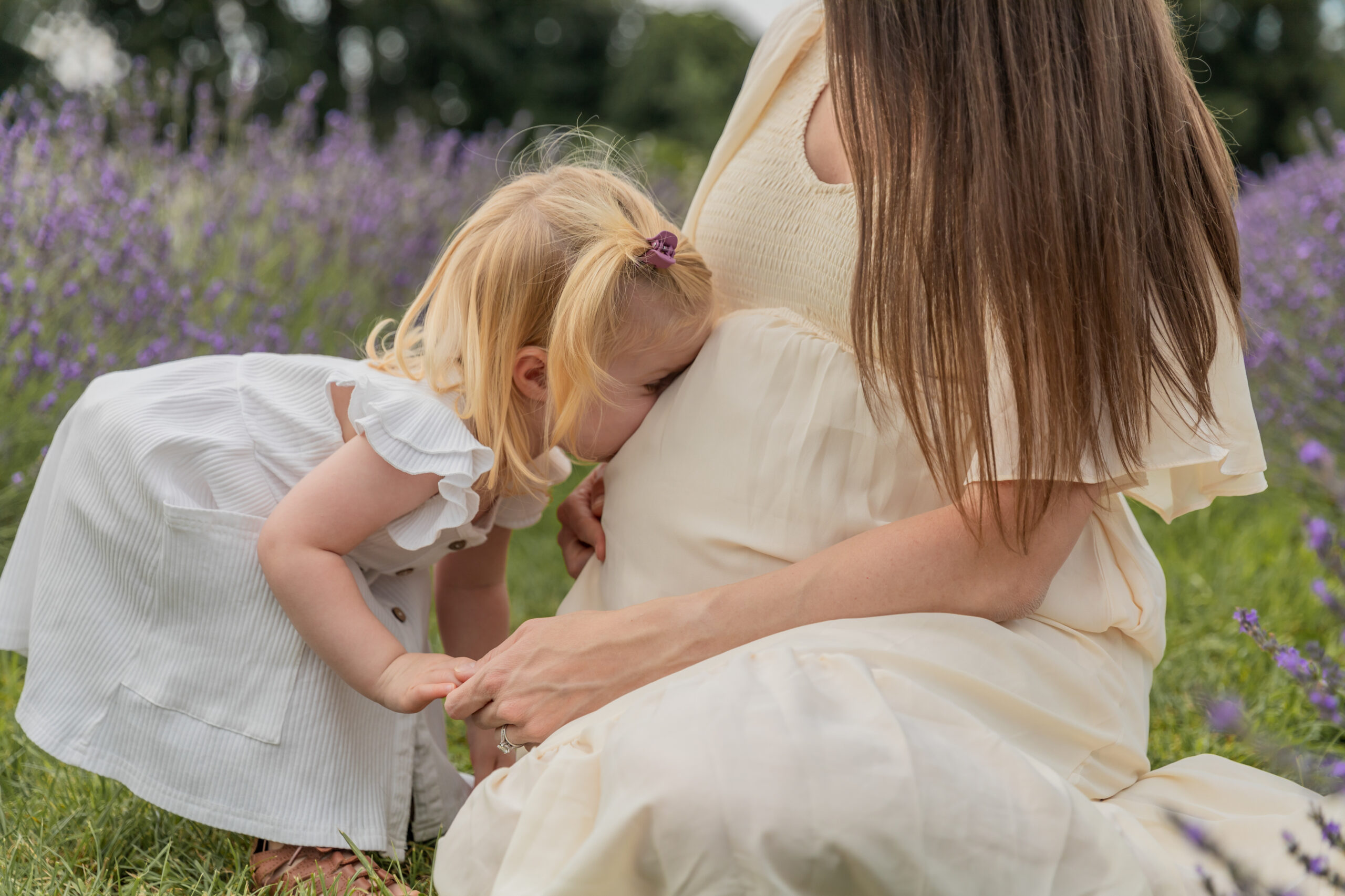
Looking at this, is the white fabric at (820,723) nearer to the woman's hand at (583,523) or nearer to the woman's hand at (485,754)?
the woman's hand at (583,523)

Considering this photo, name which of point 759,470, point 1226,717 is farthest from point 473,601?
point 1226,717

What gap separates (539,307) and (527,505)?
1.17 ft

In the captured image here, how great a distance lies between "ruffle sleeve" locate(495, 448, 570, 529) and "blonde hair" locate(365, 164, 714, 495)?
74 mm

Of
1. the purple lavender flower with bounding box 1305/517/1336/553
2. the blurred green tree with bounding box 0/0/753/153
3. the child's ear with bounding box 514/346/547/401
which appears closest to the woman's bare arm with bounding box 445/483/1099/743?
the child's ear with bounding box 514/346/547/401

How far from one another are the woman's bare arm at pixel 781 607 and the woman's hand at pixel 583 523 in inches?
11.6

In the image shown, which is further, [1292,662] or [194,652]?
[194,652]

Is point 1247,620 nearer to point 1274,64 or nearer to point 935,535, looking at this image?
point 935,535

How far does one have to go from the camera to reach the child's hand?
4.37ft

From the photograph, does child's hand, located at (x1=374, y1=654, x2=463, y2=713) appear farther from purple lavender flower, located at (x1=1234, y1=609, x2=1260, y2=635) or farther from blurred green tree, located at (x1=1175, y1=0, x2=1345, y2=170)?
blurred green tree, located at (x1=1175, y1=0, x2=1345, y2=170)

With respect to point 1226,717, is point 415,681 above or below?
below

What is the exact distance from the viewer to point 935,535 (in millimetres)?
1281

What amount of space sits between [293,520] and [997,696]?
869mm

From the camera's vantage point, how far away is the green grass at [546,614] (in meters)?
1.50

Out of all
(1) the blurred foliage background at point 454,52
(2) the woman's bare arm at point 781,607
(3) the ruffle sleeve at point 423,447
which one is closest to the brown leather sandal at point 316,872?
(2) the woman's bare arm at point 781,607
